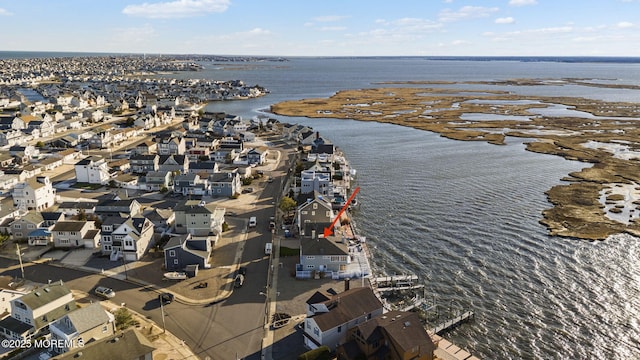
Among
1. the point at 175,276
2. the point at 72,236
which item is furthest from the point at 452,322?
the point at 72,236

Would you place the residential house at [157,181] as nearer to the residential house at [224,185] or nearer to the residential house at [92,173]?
the residential house at [224,185]

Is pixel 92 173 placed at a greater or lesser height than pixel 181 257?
greater

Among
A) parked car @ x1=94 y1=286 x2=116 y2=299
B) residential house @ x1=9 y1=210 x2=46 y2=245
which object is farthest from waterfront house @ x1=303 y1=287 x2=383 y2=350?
residential house @ x1=9 y1=210 x2=46 y2=245

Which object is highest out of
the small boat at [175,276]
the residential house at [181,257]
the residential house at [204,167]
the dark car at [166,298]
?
the residential house at [204,167]

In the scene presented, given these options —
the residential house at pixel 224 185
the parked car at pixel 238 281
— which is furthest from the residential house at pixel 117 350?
the residential house at pixel 224 185

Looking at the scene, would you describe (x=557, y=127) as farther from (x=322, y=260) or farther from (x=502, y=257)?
(x=322, y=260)

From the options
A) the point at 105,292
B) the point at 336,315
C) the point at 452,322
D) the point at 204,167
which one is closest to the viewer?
the point at 336,315

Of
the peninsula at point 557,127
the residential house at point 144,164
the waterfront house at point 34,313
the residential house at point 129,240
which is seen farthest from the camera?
the residential house at point 144,164
